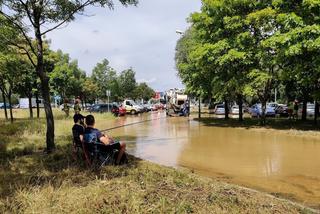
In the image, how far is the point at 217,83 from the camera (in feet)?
91.4

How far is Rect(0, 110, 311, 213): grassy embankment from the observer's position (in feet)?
20.3

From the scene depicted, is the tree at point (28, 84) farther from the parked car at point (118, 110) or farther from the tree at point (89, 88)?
the tree at point (89, 88)

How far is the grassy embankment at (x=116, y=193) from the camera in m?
6.18

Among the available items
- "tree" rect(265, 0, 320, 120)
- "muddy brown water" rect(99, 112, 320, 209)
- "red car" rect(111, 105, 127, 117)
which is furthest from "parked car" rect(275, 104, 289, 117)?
"muddy brown water" rect(99, 112, 320, 209)

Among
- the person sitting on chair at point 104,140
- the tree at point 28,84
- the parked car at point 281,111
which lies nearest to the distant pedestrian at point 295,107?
the parked car at point 281,111

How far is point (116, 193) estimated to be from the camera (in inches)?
269

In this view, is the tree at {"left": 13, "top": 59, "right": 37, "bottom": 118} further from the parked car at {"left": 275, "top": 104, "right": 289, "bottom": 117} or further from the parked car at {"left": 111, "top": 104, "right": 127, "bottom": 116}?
the parked car at {"left": 275, "top": 104, "right": 289, "bottom": 117}

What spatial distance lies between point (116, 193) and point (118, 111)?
43178 mm

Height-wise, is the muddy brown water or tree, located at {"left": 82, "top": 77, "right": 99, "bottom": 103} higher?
tree, located at {"left": 82, "top": 77, "right": 99, "bottom": 103}

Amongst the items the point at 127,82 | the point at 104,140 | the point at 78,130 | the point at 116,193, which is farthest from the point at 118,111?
the point at 116,193

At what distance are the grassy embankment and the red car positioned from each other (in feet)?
127

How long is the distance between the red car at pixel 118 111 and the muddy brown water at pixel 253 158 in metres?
28.1

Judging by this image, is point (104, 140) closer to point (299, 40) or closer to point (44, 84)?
point (44, 84)

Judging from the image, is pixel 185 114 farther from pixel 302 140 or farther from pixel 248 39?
pixel 302 140
